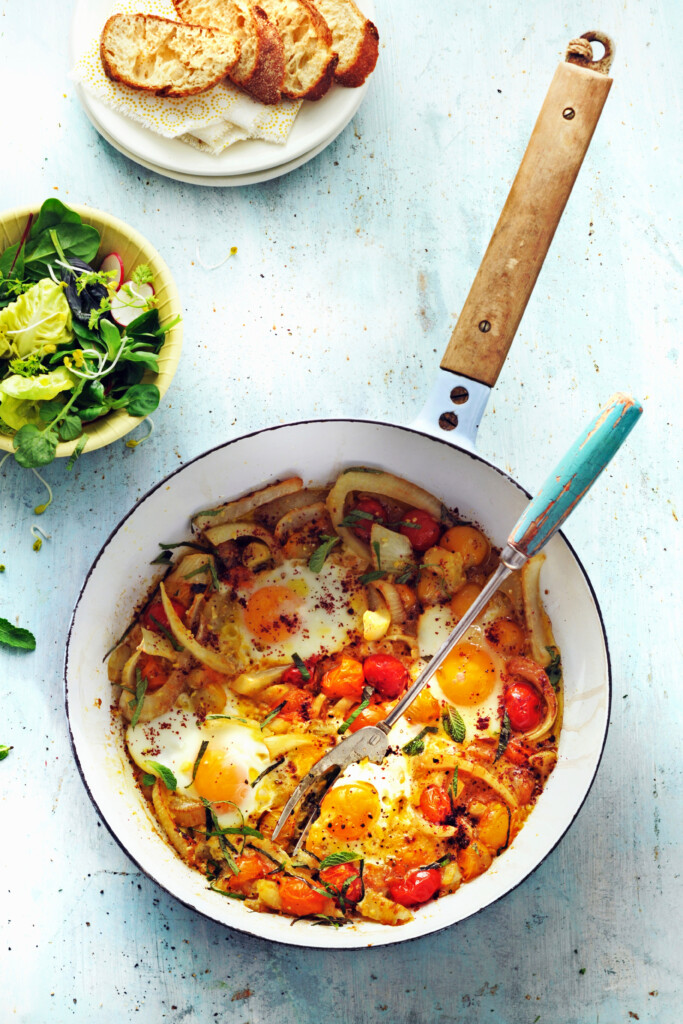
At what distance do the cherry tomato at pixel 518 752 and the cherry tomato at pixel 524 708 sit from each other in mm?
48

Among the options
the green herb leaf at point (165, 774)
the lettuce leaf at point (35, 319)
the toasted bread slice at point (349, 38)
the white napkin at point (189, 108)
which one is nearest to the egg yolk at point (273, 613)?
the green herb leaf at point (165, 774)

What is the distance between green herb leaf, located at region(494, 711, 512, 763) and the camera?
2.74m

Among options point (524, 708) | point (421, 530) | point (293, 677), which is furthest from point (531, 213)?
point (293, 677)

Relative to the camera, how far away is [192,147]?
9.33 ft

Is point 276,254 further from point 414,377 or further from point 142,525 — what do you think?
point 142,525

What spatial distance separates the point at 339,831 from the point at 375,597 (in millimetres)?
778

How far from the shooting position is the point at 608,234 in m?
3.03

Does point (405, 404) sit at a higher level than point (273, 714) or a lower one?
higher

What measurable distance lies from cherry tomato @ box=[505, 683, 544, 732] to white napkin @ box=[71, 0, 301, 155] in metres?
2.06

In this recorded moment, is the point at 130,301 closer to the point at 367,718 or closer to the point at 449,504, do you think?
the point at 449,504

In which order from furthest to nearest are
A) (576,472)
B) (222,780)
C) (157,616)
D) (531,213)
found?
1. (157,616)
2. (222,780)
3. (531,213)
4. (576,472)

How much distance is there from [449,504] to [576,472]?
0.73m

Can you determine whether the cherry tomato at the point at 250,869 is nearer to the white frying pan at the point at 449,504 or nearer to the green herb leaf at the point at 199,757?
the white frying pan at the point at 449,504

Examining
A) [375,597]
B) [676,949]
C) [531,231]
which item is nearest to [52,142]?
[531,231]
